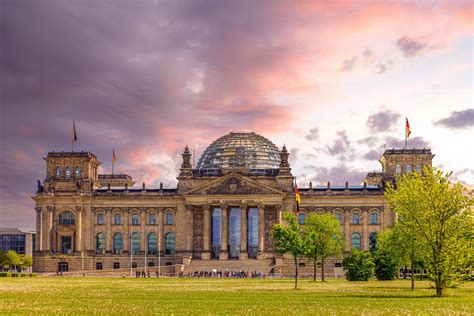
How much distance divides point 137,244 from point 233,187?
83.6 ft

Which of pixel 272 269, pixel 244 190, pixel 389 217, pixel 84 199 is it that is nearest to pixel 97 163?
pixel 84 199

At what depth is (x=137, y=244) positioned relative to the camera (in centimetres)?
15825

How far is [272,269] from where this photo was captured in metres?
135

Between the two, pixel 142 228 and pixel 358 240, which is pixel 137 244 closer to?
pixel 142 228

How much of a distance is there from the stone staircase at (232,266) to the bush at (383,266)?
33691 millimetres

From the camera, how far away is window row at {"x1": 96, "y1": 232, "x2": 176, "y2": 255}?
6201 inches

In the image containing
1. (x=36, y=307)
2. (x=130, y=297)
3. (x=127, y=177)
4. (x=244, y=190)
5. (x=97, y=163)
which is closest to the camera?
(x=36, y=307)

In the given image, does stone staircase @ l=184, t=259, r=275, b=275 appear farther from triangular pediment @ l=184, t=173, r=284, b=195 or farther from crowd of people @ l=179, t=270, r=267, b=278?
triangular pediment @ l=184, t=173, r=284, b=195

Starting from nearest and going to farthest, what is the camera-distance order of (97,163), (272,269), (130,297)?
(130,297) < (272,269) < (97,163)

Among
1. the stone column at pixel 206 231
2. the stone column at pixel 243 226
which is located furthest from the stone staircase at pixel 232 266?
the stone column at pixel 243 226

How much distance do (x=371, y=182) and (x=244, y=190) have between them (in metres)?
49.9

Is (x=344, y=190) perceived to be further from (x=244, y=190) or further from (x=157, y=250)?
(x=157, y=250)

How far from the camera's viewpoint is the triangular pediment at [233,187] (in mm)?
151750

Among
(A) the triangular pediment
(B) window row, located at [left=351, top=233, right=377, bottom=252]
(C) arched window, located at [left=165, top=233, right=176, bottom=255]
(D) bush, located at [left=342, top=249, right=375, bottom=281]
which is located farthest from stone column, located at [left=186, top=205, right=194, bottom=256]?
(D) bush, located at [left=342, top=249, right=375, bottom=281]
